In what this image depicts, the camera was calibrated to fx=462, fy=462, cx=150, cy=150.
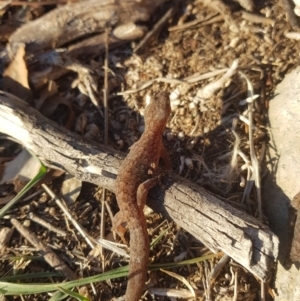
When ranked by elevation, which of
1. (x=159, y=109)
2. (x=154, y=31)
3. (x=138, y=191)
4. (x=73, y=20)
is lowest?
(x=138, y=191)

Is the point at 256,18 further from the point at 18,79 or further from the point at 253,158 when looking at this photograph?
the point at 18,79

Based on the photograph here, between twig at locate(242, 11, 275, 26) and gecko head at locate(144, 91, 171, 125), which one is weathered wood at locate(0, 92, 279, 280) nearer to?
gecko head at locate(144, 91, 171, 125)

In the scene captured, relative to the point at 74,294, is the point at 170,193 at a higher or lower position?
higher

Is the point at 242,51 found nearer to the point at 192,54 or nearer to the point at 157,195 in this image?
the point at 192,54

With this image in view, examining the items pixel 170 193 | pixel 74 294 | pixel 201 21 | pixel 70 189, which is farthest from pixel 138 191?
pixel 201 21

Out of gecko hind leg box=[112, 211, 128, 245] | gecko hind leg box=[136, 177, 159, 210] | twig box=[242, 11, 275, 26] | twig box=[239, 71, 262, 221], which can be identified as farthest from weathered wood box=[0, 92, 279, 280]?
twig box=[242, 11, 275, 26]

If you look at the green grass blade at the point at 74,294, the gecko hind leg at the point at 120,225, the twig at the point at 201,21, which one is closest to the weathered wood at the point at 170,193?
the gecko hind leg at the point at 120,225

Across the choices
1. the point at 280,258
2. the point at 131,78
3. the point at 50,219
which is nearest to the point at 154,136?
the point at 131,78
